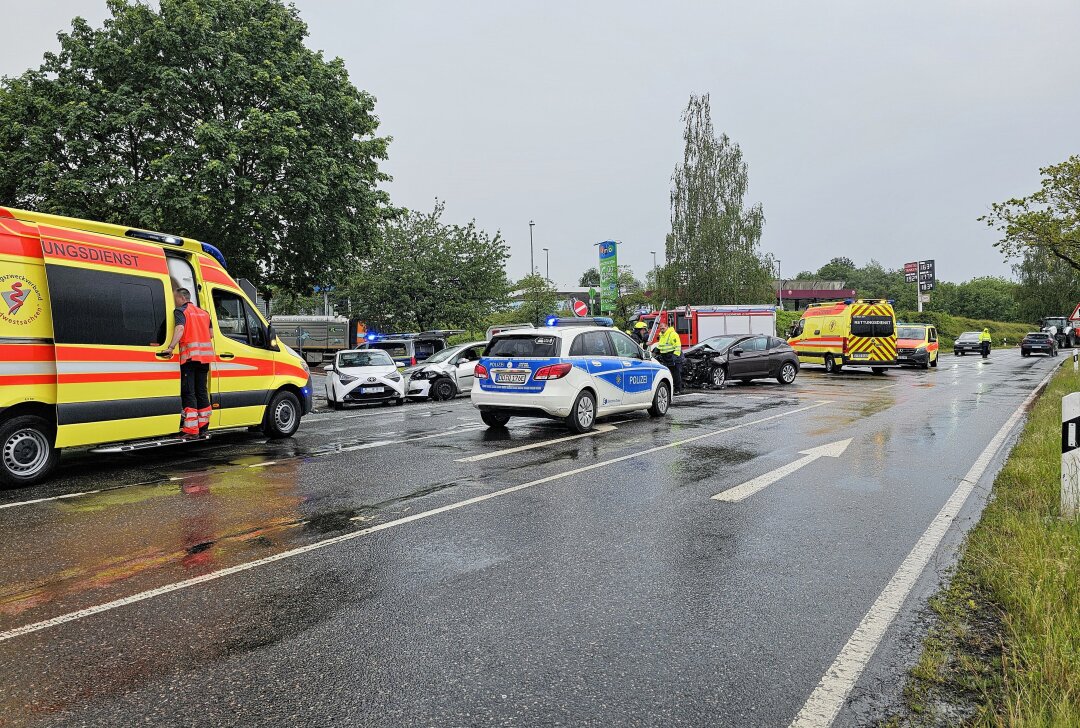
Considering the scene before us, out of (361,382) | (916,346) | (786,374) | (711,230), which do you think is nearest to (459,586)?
(361,382)

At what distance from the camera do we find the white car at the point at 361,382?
1839 cm

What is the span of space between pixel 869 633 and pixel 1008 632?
680 millimetres

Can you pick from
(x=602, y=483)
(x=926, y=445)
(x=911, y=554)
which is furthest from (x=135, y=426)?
(x=926, y=445)

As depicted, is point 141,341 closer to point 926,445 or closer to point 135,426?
point 135,426

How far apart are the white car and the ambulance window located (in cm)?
915

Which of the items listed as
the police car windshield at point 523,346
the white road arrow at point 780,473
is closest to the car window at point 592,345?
the police car windshield at point 523,346

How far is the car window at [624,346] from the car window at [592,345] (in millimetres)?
180

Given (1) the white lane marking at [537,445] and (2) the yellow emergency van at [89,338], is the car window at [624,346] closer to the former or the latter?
(1) the white lane marking at [537,445]

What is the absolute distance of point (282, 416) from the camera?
38.2 ft

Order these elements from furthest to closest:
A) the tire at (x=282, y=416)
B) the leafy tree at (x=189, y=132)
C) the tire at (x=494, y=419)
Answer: the leafy tree at (x=189, y=132) → the tire at (x=494, y=419) → the tire at (x=282, y=416)

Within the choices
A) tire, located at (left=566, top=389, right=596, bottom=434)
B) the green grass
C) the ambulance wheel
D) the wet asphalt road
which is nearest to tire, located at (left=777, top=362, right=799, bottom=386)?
tire, located at (left=566, top=389, right=596, bottom=434)

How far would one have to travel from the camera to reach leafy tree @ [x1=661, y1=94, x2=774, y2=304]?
165 feet

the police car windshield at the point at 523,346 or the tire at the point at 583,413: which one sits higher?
the police car windshield at the point at 523,346

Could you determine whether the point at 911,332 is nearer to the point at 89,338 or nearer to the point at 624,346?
the point at 624,346
